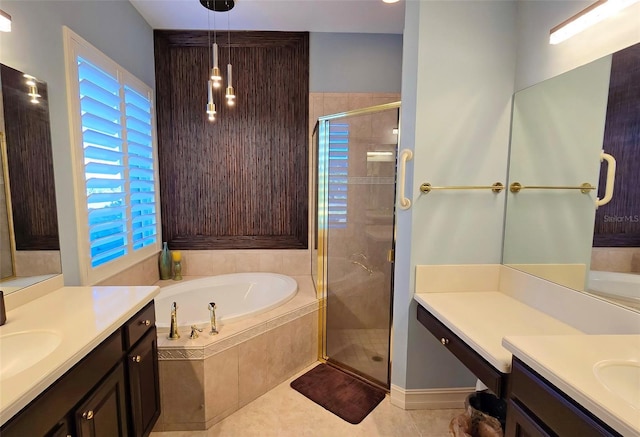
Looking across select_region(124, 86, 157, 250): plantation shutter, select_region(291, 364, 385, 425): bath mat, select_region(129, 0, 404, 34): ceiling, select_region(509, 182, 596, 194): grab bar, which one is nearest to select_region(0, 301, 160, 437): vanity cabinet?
select_region(291, 364, 385, 425): bath mat

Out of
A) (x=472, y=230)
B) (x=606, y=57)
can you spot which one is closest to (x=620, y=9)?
(x=606, y=57)

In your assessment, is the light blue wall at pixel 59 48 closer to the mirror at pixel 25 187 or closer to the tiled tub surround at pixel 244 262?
the mirror at pixel 25 187

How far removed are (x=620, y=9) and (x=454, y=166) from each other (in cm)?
88

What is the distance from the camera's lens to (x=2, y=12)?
1279mm

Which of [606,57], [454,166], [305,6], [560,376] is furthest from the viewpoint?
[305,6]

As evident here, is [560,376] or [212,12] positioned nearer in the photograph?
[560,376]

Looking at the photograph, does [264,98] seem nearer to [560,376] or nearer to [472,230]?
[472,230]

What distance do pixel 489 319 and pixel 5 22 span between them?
255 cm

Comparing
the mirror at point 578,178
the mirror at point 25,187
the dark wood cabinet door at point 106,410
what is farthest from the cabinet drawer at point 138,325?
the mirror at point 578,178

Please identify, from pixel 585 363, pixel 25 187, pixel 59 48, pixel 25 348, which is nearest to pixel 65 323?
pixel 25 348

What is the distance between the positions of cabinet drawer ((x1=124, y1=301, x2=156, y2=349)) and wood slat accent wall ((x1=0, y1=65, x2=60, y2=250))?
0.61 m

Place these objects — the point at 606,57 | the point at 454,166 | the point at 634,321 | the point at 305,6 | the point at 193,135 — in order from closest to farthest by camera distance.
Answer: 1. the point at 634,321
2. the point at 606,57
3. the point at 454,166
4. the point at 305,6
5. the point at 193,135

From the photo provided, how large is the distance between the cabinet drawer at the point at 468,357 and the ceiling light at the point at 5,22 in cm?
241

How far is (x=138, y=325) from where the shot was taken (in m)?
1.38
